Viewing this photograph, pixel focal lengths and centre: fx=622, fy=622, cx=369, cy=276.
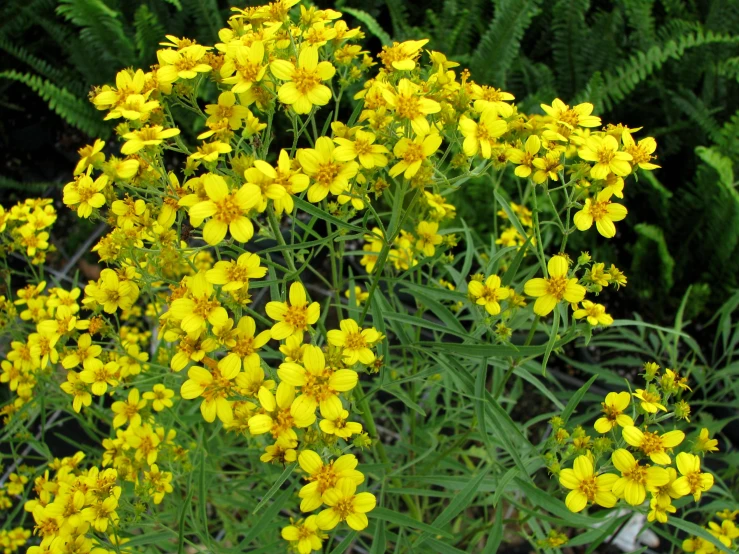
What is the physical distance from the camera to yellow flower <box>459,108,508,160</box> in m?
1.16

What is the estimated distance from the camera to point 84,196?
4.15 ft

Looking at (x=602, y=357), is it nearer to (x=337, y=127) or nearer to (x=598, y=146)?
(x=598, y=146)

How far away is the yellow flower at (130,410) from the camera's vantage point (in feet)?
4.92

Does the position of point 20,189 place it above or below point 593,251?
above

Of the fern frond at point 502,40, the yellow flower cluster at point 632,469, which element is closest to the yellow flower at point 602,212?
the yellow flower cluster at point 632,469

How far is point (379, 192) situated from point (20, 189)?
2920mm

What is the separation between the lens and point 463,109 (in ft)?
4.07

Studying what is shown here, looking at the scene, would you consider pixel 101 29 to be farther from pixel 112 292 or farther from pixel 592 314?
pixel 592 314

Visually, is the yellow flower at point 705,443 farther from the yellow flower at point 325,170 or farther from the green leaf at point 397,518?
the yellow flower at point 325,170

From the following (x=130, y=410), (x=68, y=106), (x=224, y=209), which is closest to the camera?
(x=224, y=209)

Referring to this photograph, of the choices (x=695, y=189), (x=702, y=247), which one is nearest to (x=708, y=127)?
(x=695, y=189)

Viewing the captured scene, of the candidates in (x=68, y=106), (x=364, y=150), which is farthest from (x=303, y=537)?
(x=68, y=106)

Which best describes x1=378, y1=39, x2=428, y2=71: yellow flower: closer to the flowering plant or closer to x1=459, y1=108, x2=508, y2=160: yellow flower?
the flowering plant

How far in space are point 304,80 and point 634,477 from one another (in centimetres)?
95
